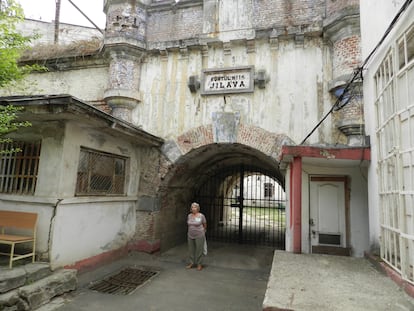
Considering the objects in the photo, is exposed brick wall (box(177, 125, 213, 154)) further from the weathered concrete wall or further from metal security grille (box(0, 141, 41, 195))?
metal security grille (box(0, 141, 41, 195))

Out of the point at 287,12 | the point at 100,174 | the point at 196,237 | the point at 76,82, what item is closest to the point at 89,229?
the point at 100,174

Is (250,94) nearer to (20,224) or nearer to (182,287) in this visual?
(182,287)

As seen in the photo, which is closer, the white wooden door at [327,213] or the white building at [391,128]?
the white building at [391,128]

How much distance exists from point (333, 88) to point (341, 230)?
3.37m

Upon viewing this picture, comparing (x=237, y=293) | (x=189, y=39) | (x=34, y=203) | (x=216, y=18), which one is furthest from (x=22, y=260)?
(x=216, y=18)

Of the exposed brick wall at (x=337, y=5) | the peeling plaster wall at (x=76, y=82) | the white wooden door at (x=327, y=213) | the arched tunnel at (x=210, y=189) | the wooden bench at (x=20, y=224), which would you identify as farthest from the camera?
the peeling plaster wall at (x=76, y=82)

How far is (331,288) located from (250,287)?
2794 millimetres

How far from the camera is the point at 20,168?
602 cm

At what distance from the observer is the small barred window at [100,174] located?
6336mm

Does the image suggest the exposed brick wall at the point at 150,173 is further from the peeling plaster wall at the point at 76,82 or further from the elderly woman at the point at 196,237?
the peeling plaster wall at the point at 76,82

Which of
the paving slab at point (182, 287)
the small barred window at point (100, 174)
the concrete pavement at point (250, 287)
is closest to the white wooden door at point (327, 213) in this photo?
the concrete pavement at point (250, 287)

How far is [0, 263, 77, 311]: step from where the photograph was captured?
4242mm

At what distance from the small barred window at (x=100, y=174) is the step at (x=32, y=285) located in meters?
1.68

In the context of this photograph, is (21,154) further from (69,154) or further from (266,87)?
(266,87)
